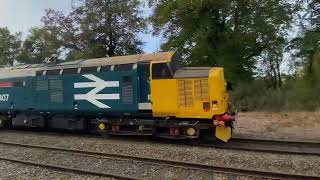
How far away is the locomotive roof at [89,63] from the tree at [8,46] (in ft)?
153

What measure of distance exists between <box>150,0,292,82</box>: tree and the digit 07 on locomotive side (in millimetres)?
16318

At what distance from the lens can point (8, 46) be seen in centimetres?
6594

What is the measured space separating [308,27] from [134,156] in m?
23.6

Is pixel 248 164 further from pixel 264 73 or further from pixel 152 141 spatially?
pixel 264 73

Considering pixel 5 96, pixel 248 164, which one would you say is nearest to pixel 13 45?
pixel 5 96

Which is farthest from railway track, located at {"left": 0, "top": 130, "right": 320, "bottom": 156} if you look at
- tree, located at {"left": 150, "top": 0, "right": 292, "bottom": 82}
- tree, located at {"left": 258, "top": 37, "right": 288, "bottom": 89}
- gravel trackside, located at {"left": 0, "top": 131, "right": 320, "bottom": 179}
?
tree, located at {"left": 258, "top": 37, "right": 288, "bottom": 89}

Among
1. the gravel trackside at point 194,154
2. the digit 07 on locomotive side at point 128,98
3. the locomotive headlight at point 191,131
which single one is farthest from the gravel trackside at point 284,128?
the gravel trackside at point 194,154

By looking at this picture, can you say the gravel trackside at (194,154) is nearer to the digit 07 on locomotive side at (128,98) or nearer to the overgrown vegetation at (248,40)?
the digit 07 on locomotive side at (128,98)

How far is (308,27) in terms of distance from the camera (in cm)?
3203

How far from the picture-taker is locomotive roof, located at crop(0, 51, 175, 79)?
14687 mm

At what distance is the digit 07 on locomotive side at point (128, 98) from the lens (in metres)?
14.0

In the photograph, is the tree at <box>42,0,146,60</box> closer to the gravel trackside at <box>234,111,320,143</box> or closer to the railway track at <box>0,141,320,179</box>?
the gravel trackside at <box>234,111,320,143</box>

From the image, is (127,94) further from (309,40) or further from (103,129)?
(309,40)

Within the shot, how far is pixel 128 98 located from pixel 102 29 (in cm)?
2751
